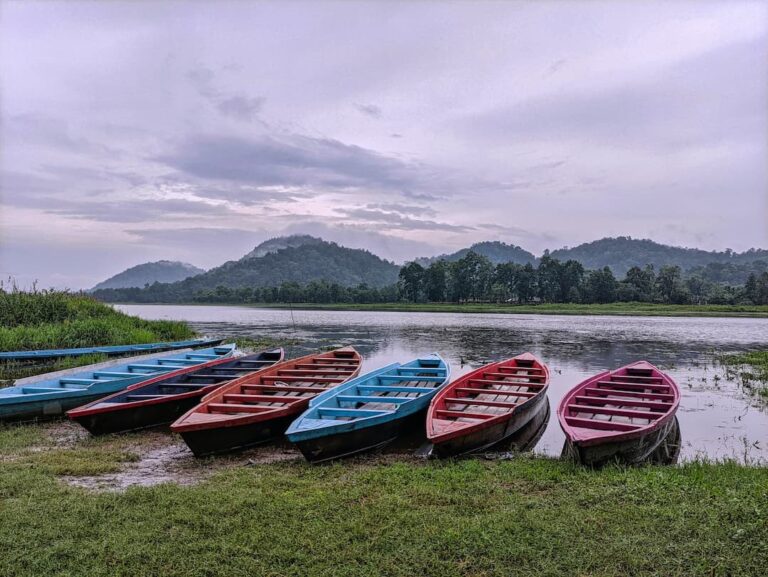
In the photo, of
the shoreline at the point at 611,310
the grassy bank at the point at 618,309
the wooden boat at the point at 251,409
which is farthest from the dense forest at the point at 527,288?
the wooden boat at the point at 251,409

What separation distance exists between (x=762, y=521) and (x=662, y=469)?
202 centimetres

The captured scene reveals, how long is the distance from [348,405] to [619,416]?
4770 millimetres

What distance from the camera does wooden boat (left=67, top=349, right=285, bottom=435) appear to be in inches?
332

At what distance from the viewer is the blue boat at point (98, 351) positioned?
46.5 feet

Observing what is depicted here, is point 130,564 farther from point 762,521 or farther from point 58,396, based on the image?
point 58,396

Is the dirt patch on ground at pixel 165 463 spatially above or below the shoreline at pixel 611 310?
above

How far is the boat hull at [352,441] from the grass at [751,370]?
10.6 metres

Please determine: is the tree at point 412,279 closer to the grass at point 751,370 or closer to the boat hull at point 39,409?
the grass at point 751,370

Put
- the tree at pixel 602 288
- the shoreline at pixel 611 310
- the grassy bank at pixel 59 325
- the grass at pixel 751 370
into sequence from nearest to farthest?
1. the grass at pixel 751 370
2. the grassy bank at pixel 59 325
3. the shoreline at pixel 611 310
4. the tree at pixel 602 288

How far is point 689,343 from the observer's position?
28.2 m

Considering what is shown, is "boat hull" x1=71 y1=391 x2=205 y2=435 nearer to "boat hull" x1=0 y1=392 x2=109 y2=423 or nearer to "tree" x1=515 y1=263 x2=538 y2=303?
"boat hull" x1=0 y1=392 x2=109 y2=423

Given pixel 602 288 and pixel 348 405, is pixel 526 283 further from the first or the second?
pixel 348 405

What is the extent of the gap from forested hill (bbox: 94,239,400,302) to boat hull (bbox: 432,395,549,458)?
11689cm

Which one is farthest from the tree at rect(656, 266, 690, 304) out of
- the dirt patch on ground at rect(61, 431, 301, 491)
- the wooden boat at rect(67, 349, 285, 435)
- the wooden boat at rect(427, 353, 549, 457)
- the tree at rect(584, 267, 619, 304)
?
the dirt patch on ground at rect(61, 431, 301, 491)
